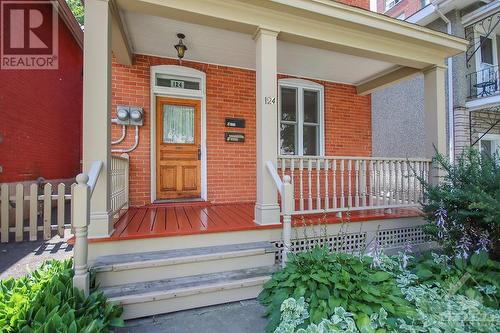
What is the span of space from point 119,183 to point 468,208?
4.32 metres

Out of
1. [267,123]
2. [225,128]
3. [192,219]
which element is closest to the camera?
[267,123]

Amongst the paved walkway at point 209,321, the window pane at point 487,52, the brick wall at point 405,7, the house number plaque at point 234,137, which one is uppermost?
the brick wall at point 405,7

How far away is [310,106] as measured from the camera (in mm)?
6230

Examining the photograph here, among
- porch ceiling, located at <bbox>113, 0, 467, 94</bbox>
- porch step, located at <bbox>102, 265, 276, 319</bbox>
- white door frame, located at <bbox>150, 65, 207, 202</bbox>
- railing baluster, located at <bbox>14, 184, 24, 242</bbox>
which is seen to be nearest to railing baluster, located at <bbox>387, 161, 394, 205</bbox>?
porch ceiling, located at <bbox>113, 0, 467, 94</bbox>

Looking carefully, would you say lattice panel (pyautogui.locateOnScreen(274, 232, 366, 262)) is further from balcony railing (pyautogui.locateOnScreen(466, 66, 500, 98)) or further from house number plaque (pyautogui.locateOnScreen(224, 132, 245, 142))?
balcony railing (pyautogui.locateOnScreen(466, 66, 500, 98))

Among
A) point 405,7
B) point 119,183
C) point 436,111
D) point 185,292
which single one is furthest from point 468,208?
point 405,7

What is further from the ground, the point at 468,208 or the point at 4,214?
the point at 468,208

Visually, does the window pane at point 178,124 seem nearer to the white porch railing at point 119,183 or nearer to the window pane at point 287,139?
the white porch railing at point 119,183

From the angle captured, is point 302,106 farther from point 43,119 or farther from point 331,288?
point 43,119

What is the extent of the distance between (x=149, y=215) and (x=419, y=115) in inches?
258

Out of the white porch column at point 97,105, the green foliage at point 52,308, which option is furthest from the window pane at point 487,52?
the green foliage at point 52,308

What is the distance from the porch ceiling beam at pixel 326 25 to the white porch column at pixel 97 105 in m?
0.39

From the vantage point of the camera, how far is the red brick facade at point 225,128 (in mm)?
4773

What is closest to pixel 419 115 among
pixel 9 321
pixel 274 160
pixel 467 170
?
pixel 467 170
